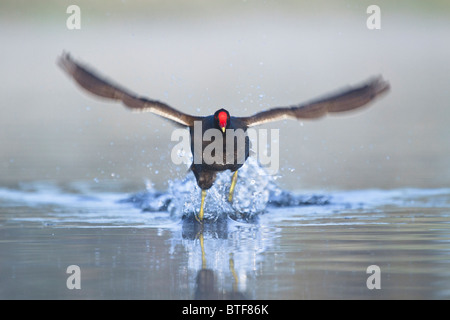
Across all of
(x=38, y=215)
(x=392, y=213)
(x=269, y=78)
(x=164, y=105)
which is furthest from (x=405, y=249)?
(x=269, y=78)

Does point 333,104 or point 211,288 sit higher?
point 333,104

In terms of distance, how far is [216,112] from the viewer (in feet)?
29.8

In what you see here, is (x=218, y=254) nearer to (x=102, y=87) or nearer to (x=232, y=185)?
(x=102, y=87)

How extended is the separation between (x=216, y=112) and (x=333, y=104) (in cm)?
131

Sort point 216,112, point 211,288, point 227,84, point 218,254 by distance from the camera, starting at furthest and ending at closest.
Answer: point 227,84 < point 216,112 < point 218,254 < point 211,288

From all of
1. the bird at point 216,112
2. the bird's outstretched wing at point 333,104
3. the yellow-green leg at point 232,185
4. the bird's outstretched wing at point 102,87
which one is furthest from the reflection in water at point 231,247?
the bird's outstretched wing at point 102,87

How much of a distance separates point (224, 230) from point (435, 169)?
4.91m

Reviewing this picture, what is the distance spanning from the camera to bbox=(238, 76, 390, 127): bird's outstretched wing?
9078 mm

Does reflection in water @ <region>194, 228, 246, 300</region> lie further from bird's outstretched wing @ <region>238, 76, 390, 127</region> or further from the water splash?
bird's outstretched wing @ <region>238, 76, 390, 127</region>

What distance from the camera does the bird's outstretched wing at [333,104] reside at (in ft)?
29.8

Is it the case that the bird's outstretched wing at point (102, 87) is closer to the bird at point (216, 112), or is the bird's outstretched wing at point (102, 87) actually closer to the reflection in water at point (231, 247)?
the bird at point (216, 112)

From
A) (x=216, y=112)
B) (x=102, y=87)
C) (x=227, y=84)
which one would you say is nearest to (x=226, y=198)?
(x=216, y=112)

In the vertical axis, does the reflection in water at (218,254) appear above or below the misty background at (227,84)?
below

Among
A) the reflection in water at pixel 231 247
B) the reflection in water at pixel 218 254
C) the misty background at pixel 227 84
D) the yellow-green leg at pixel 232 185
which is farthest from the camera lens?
the misty background at pixel 227 84
